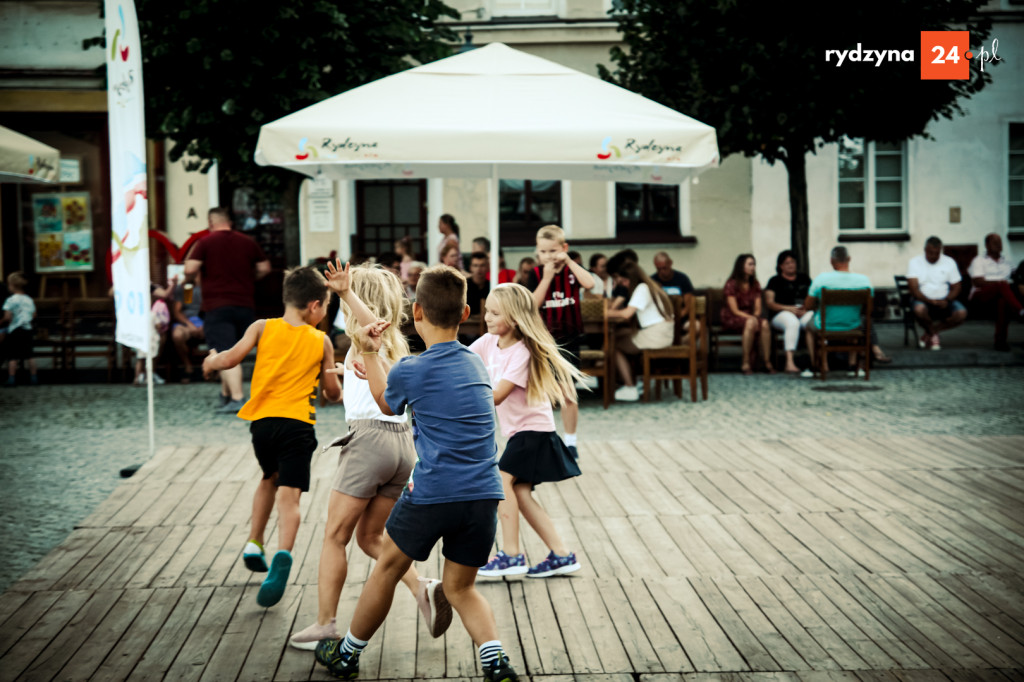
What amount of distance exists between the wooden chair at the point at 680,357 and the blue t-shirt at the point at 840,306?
6.43 ft

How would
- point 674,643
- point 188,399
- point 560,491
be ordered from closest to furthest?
point 674,643 < point 560,491 < point 188,399

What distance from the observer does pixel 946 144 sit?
19.8m

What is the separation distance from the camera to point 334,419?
9.95 m

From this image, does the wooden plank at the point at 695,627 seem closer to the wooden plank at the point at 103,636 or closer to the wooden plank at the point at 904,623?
the wooden plank at the point at 904,623

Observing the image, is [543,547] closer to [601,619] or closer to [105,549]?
[601,619]

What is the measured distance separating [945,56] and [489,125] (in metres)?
8.85

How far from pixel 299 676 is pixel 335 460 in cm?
409

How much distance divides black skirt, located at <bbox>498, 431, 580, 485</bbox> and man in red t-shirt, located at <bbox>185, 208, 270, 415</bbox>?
5.97 metres

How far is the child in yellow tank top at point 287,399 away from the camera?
4.58 meters

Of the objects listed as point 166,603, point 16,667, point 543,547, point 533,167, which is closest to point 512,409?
point 543,547

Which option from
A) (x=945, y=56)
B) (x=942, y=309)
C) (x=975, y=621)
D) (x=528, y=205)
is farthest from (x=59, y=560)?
(x=528, y=205)

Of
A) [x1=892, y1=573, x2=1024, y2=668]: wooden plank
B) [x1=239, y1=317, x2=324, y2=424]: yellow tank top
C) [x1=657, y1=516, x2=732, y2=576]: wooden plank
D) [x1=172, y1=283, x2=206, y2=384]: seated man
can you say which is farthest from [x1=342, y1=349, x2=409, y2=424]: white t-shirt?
[x1=172, y1=283, x2=206, y2=384]: seated man

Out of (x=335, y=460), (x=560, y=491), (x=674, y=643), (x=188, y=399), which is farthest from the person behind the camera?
(x=188, y=399)

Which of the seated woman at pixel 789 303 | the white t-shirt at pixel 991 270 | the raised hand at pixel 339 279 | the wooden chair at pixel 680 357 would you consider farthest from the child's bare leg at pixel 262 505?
the white t-shirt at pixel 991 270
